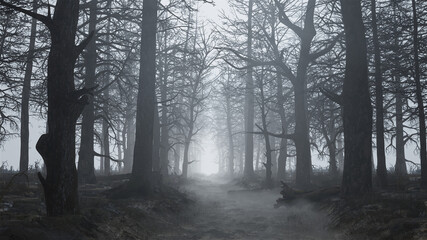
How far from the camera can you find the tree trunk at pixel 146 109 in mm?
10406

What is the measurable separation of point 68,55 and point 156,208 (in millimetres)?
4696

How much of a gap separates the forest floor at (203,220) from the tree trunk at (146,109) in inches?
30.8

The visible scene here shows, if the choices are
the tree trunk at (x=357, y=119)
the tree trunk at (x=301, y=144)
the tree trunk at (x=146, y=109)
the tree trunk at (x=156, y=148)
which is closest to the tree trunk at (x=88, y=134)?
the tree trunk at (x=146, y=109)

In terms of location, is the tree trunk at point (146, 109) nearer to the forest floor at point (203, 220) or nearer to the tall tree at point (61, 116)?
the forest floor at point (203, 220)

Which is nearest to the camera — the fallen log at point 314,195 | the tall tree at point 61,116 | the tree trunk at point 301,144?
the tall tree at point 61,116

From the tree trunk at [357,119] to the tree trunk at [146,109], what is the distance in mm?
5593

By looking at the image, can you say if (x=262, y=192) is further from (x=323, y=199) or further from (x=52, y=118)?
(x=52, y=118)

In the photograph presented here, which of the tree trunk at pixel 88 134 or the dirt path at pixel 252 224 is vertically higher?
the tree trunk at pixel 88 134

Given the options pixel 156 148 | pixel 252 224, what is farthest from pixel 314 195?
pixel 156 148

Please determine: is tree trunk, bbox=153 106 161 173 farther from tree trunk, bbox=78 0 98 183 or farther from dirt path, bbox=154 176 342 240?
dirt path, bbox=154 176 342 240

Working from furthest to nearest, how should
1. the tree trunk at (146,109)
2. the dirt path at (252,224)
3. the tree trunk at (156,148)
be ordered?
the tree trunk at (156,148)
the tree trunk at (146,109)
the dirt path at (252,224)

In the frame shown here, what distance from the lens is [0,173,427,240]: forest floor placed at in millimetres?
4902

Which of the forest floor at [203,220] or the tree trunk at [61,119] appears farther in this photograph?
the tree trunk at [61,119]

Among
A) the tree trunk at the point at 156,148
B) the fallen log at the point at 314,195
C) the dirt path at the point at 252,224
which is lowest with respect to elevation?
the dirt path at the point at 252,224
